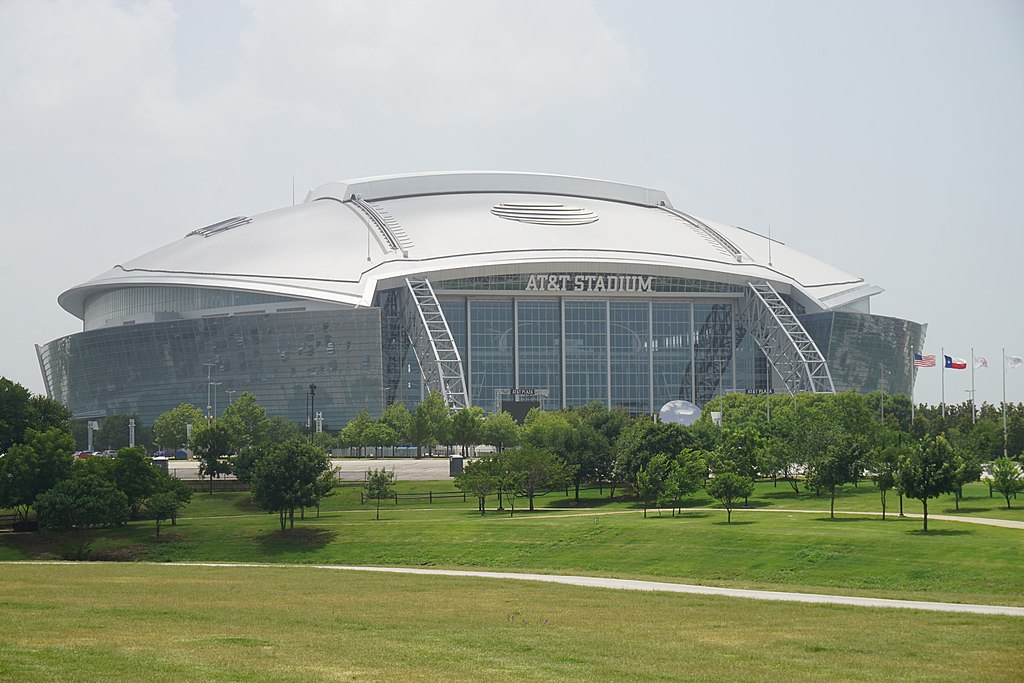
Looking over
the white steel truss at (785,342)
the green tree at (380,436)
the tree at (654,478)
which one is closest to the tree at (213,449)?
the green tree at (380,436)

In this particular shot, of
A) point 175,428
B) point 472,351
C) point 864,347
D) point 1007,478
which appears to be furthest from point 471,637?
point 864,347

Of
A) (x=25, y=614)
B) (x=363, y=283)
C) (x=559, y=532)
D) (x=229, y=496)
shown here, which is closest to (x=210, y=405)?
(x=363, y=283)

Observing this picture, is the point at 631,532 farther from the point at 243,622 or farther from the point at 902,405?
the point at 902,405

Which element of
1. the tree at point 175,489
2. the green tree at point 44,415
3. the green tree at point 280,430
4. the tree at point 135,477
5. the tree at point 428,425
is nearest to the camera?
the tree at point 135,477

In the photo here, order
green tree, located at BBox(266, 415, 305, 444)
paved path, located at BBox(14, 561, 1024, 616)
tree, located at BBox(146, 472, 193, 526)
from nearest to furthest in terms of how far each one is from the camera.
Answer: paved path, located at BBox(14, 561, 1024, 616), tree, located at BBox(146, 472, 193, 526), green tree, located at BBox(266, 415, 305, 444)

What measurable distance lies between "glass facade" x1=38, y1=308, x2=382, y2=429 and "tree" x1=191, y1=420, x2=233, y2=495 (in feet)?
138

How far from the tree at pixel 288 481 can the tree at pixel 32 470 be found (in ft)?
32.1

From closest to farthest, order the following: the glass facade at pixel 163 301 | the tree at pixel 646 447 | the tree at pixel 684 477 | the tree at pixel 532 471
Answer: the tree at pixel 684 477, the tree at pixel 532 471, the tree at pixel 646 447, the glass facade at pixel 163 301

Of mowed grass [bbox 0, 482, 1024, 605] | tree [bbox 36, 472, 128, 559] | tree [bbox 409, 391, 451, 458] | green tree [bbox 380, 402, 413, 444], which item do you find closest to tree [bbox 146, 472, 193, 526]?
mowed grass [bbox 0, 482, 1024, 605]

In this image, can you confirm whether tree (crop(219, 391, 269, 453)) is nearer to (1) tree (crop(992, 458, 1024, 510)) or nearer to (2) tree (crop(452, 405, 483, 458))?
(2) tree (crop(452, 405, 483, 458))

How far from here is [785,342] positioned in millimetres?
131000

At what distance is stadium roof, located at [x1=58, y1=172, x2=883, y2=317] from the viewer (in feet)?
425

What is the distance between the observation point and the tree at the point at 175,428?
111625 millimetres

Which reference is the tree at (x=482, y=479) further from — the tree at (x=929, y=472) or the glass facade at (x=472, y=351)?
the glass facade at (x=472, y=351)
